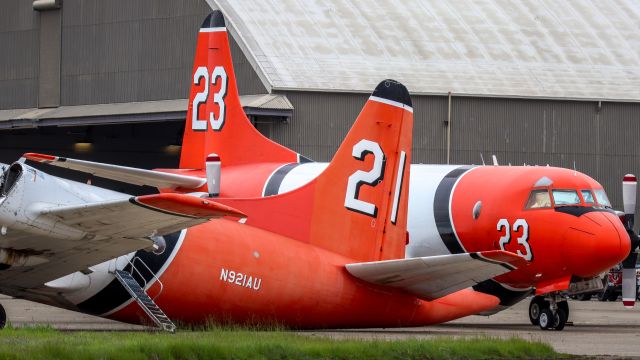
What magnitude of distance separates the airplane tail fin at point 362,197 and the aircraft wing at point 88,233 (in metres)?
3.57

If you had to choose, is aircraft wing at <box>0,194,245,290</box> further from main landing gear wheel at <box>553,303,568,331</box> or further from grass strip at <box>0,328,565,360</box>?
main landing gear wheel at <box>553,303,568,331</box>

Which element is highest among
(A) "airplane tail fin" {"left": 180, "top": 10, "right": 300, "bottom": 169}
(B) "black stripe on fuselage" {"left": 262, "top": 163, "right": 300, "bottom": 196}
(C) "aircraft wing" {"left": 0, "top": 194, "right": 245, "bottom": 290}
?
(A) "airplane tail fin" {"left": 180, "top": 10, "right": 300, "bottom": 169}

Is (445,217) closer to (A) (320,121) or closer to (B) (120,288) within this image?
(B) (120,288)

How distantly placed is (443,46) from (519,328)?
82.3 ft

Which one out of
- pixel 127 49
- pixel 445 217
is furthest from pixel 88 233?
pixel 127 49

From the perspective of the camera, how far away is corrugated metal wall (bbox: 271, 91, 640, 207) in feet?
152

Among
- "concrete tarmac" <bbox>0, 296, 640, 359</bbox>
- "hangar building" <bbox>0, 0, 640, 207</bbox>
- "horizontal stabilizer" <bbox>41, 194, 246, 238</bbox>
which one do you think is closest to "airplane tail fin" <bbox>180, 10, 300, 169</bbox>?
"concrete tarmac" <bbox>0, 296, 640, 359</bbox>

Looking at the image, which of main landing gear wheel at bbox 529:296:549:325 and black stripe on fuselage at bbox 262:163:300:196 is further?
black stripe on fuselage at bbox 262:163:300:196

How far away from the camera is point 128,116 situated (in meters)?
49.2

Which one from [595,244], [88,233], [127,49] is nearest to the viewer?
[88,233]

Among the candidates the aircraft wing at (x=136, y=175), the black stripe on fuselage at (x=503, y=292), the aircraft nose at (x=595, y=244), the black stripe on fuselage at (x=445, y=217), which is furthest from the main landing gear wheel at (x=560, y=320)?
the aircraft wing at (x=136, y=175)

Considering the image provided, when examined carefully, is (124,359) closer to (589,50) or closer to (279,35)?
(279,35)

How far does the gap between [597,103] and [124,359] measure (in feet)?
128

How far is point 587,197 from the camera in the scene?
83.1 ft
